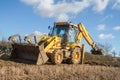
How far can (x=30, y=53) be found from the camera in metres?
17.1

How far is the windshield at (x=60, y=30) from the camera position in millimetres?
18344

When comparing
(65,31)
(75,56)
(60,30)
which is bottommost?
(75,56)

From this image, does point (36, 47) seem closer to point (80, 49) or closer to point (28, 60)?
point (28, 60)

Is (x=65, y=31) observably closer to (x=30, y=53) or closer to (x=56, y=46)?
(x=56, y=46)

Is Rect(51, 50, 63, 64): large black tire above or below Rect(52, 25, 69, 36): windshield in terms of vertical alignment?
below

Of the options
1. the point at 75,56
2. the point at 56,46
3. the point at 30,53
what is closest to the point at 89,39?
the point at 75,56

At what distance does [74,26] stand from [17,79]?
9.39 meters

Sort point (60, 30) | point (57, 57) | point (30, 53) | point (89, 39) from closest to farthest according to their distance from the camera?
point (57, 57) → point (30, 53) → point (60, 30) → point (89, 39)

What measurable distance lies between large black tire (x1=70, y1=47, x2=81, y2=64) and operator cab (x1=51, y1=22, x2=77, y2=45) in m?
0.64

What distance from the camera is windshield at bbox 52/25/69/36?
18.3 meters

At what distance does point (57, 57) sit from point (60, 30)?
92.1 inches

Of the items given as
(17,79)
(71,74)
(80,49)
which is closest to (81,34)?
(80,49)

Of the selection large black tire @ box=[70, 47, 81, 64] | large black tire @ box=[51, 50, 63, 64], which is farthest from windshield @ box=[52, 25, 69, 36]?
large black tire @ box=[51, 50, 63, 64]

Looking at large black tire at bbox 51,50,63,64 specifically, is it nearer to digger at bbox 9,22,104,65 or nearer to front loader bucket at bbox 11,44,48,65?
digger at bbox 9,22,104,65
